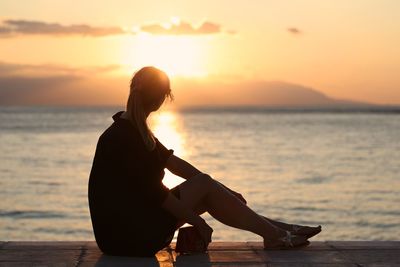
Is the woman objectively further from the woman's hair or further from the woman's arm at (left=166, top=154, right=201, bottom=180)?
the woman's arm at (left=166, top=154, right=201, bottom=180)

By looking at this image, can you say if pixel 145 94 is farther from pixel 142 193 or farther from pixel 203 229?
pixel 203 229

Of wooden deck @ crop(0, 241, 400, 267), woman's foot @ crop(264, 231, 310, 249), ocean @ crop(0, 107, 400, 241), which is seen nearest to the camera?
wooden deck @ crop(0, 241, 400, 267)

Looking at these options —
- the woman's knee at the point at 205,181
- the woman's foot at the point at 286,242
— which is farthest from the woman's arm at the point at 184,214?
the woman's foot at the point at 286,242

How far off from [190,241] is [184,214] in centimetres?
25

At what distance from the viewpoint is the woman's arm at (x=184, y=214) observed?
5.12 meters

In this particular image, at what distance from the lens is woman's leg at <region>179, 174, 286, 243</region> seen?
5.30 m

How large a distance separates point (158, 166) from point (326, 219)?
10302mm

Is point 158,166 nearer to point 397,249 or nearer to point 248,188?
point 397,249

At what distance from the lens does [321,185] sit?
21156 mm

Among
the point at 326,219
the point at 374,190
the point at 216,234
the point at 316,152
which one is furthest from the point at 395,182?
the point at 316,152

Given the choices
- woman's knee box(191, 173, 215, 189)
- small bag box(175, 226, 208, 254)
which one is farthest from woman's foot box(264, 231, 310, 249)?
woman's knee box(191, 173, 215, 189)

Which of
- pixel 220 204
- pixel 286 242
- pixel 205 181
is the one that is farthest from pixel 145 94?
pixel 286 242

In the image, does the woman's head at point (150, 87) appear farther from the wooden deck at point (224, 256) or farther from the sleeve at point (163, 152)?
the wooden deck at point (224, 256)

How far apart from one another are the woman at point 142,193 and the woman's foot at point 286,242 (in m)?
0.08
